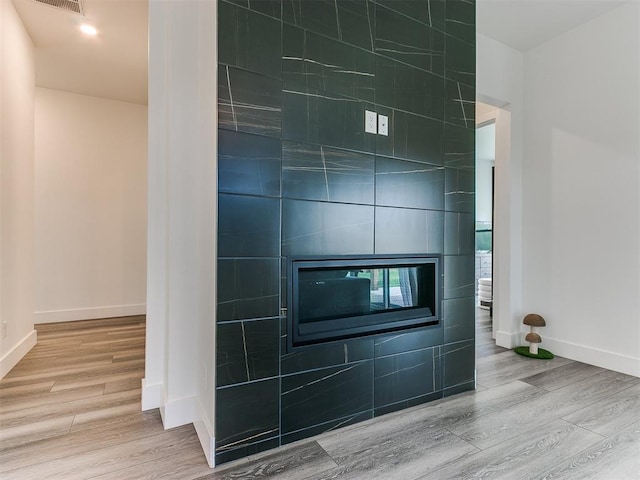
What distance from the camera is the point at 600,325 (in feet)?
9.25

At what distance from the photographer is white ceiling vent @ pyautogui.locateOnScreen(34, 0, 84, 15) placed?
266cm

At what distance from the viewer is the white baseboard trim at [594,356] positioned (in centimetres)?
263

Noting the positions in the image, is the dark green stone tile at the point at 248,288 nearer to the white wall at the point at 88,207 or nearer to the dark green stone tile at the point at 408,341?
the dark green stone tile at the point at 408,341

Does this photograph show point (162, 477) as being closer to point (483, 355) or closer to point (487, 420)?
point (487, 420)

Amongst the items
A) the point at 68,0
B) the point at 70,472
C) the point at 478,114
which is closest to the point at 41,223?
the point at 68,0

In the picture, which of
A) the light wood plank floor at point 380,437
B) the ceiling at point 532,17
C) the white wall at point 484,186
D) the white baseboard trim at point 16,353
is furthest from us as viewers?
the white wall at point 484,186

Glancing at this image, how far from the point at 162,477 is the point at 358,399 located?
101cm

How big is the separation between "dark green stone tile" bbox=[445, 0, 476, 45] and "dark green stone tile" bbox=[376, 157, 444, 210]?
0.99m

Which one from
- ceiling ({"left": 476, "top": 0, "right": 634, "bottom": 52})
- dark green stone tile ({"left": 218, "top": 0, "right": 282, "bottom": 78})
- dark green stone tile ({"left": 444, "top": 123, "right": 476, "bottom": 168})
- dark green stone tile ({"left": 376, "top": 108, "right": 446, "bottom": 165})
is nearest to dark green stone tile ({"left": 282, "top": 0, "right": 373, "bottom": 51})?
dark green stone tile ({"left": 218, "top": 0, "right": 282, "bottom": 78})

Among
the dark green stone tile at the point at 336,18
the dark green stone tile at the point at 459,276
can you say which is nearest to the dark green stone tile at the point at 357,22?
the dark green stone tile at the point at 336,18

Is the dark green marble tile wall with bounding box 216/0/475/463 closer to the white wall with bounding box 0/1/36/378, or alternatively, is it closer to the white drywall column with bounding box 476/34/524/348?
the white drywall column with bounding box 476/34/524/348

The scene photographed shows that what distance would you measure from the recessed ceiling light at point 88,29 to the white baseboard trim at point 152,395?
3011 mm

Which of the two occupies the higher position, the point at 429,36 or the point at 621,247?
the point at 429,36

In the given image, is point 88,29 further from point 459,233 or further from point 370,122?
point 459,233
